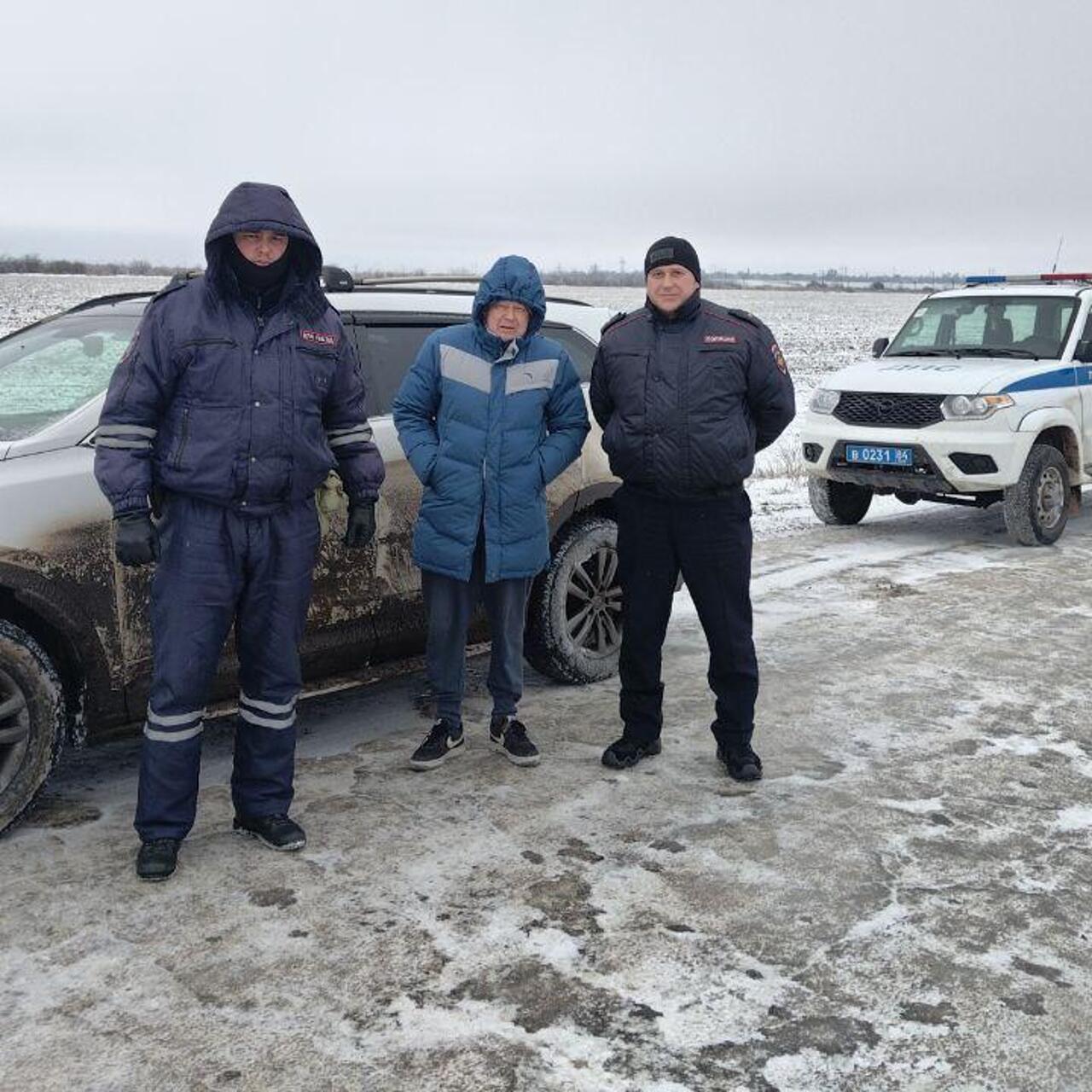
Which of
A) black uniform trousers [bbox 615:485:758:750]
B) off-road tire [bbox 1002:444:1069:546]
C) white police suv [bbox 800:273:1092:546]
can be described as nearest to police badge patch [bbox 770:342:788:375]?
black uniform trousers [bbox 615:485:758:750]

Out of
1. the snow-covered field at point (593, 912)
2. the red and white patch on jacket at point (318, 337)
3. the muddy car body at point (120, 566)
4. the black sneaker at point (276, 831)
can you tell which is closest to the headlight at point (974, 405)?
the snow-covered field at point (593, 912)

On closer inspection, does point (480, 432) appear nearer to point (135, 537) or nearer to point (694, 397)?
point (694, 397)

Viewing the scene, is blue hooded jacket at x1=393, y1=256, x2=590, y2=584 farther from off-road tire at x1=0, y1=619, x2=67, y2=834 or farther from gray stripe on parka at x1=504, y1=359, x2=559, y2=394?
off-road tire at x1=0, y1=619, x2=67, y2=834

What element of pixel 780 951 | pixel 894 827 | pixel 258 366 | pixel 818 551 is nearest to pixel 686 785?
pixel 894 827

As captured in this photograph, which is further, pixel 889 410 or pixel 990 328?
pixel 990 328

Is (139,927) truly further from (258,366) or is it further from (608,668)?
(608,668)

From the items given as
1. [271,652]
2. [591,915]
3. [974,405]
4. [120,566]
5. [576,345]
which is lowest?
[591,915]

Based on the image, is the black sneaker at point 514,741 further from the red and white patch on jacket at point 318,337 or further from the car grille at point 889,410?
the car grille at point 889,410

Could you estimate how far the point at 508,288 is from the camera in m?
4.04

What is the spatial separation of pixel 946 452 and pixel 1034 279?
2.63 meters

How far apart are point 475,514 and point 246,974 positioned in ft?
5.78

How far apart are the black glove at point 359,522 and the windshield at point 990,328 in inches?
264

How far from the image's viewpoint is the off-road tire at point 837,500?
9312 millimetres

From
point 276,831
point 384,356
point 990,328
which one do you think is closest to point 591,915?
point 276,831
